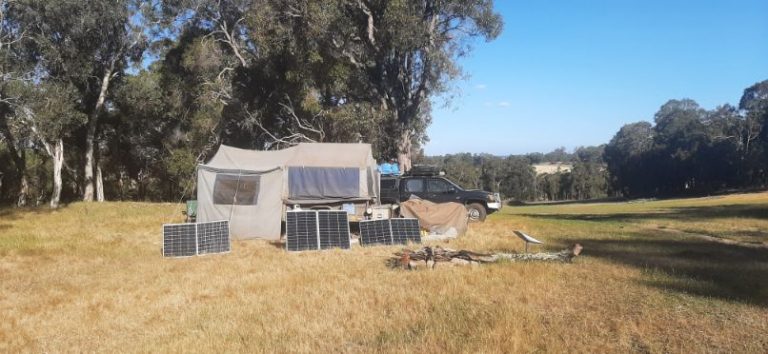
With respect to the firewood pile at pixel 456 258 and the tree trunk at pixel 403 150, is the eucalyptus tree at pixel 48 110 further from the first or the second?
the firewood pile at pixel 456 258

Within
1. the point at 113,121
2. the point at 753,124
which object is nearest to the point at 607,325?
the point at 113,121

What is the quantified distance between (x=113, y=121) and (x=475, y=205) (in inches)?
987

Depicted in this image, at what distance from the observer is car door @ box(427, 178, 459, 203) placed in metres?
17.9

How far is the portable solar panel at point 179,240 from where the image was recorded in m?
12.0

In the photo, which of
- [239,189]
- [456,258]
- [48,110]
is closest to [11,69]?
[48,110]

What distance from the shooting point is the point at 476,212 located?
59.4 ft

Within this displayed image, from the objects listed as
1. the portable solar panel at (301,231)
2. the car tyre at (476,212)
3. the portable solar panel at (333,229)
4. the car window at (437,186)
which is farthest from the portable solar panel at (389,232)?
the car tyre at (476,212)

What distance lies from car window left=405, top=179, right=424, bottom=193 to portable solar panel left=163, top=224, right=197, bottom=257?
7641mm

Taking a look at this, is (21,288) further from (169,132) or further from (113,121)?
(113,121)

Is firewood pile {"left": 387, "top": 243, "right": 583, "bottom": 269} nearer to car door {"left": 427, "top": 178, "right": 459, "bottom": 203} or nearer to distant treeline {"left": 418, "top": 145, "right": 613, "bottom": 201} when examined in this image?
car door {"left": 427, "top": 178, "right": 459, "bottom": 203}

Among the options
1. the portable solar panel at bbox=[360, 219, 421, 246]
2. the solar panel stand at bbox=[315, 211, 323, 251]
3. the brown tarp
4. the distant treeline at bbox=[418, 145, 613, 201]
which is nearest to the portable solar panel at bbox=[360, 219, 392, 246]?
the portable solar panel at bbox=[360, 219, 421, 246]

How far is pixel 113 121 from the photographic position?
3347 cm

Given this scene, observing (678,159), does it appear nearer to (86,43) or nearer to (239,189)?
(86,43)

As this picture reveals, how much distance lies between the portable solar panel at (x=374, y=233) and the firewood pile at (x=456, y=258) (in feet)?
7.17
